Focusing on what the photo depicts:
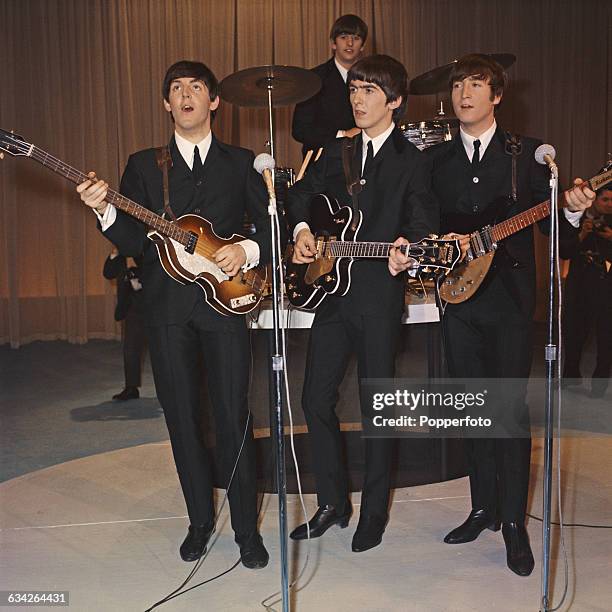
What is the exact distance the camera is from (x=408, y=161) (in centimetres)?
331

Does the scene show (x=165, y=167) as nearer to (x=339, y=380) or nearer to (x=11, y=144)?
(x=11, y=144)

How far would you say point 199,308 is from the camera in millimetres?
3209

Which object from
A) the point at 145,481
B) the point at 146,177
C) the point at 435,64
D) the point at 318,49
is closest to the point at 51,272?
the point at 318,49

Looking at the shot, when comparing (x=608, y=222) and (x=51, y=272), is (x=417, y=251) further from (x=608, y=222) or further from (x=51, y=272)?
(x=51, y=272)

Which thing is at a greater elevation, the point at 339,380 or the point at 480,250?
the point at 480,250

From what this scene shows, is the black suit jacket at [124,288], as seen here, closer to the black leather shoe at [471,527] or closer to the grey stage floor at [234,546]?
the grey stage floor at [234,546]

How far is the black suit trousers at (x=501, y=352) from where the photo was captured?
3.22 m

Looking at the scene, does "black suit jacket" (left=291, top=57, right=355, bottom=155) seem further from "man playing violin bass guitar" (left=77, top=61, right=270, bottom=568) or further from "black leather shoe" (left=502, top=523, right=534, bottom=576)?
"black leather shoe" (left=502, top=523, right=534, bottom=576)

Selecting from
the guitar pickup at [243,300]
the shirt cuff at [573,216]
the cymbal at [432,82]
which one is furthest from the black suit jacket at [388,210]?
the cymbal at [432,82]

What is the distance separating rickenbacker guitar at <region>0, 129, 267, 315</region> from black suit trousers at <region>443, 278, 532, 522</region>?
32.8 inches

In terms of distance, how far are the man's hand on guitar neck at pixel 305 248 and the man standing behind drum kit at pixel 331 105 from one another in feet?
5.17

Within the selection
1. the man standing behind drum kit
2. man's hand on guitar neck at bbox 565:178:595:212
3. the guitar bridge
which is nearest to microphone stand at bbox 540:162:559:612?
man's hand on guitar neck at bbox 565:178:595:212

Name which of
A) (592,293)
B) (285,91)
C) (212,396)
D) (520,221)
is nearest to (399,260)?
(520,221)

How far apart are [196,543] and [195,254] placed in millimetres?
1132
